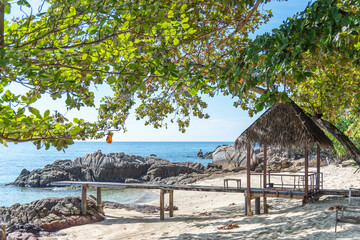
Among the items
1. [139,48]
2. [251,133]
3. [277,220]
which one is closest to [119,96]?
[139,48]

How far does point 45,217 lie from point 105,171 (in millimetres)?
23618

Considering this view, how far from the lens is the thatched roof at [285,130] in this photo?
10.9 m

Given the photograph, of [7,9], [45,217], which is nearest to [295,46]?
[7,9]

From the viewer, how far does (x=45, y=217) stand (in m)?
12.7

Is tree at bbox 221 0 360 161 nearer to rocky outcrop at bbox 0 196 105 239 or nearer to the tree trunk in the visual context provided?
the tree trunk

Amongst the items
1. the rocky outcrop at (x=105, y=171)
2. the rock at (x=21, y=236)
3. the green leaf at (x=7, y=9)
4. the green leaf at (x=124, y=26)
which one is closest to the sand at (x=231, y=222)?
the rock at (x=21, y=236)

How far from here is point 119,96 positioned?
1095 centimetres

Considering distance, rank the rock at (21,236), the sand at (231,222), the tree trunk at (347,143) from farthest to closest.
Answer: the rock at (21,236) < the tree trunk at (347,143) < the sand at (231,222)

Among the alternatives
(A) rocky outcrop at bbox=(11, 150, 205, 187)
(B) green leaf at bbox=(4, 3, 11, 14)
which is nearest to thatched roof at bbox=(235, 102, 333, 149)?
(B) green leaf at bbox=(4, 3, 11, 14)

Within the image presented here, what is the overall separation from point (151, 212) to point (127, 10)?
1288cm

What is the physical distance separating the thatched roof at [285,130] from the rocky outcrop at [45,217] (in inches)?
287

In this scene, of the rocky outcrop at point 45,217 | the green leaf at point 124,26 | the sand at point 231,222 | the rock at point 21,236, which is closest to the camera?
the green leaf at point 124,26

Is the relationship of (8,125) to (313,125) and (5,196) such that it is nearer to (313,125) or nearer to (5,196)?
(313,125)

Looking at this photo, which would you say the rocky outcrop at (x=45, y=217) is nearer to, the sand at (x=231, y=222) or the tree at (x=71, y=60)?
the sand at (x=231, y=222)
